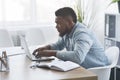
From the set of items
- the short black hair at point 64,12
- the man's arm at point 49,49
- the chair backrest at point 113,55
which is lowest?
the chair backrest at point 113,55

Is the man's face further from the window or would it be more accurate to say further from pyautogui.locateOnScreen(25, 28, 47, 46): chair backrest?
the window

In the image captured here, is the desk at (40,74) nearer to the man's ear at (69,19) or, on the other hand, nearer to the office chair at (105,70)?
the office chair at (105,70)

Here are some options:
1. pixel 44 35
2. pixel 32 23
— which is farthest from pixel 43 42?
pixel 32 23

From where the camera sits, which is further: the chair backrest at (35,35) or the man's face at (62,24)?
the chair backrest at (35,35)

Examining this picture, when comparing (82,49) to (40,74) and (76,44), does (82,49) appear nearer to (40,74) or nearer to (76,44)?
(76,44)

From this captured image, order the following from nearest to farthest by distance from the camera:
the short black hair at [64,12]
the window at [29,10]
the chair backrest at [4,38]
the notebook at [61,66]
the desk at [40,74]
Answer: the desk at [40,74]
the notebook at [61,66]
the short black hair at [64,12]
the chair backrest at [4,38]
the window at [29,10]

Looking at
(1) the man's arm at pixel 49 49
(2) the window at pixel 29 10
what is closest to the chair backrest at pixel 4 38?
(2) the window at pixel 29 10

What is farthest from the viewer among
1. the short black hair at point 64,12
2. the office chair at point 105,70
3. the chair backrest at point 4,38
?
the chair backrest at point 4,38

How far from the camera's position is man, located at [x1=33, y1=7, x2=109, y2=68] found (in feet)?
7.22

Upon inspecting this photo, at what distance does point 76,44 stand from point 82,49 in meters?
0.09

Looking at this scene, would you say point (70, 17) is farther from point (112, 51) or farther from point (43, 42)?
point (43, 42)

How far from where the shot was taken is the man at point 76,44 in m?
2.20

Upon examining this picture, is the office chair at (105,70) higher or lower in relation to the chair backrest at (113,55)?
lower

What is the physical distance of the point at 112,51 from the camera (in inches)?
Result: 102
